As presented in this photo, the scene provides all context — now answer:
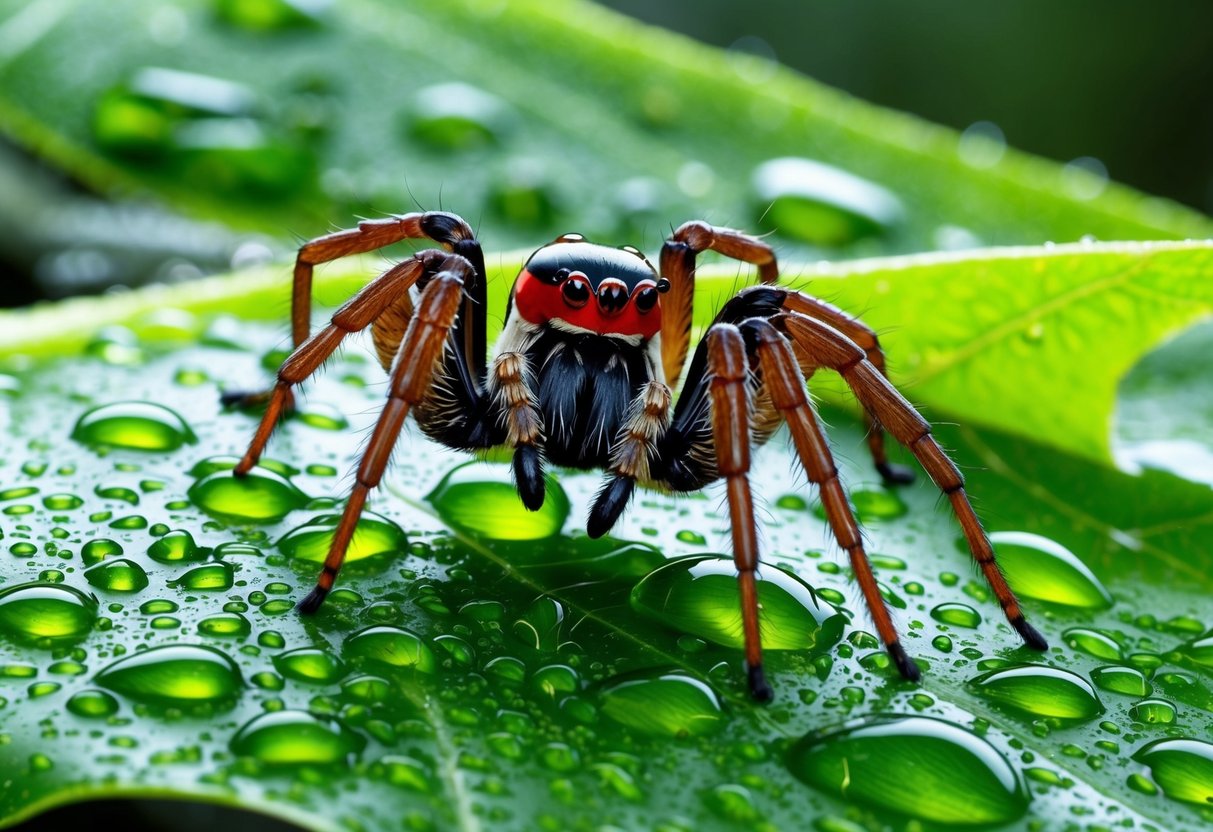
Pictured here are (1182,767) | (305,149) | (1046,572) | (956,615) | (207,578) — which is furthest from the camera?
(305,149)

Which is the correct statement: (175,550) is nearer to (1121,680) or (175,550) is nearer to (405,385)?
(405,385)

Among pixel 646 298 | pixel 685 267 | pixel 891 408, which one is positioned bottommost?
pixel 891 408

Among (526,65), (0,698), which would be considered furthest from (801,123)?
(0,698)

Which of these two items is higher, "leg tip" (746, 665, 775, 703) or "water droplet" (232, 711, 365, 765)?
"leg tip" (746, 665, 775, 703)

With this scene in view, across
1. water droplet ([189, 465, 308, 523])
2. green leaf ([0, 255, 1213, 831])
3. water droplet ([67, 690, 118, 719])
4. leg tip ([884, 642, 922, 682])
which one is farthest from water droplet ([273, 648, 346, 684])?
leg tip ([884, 642, 922, 682])

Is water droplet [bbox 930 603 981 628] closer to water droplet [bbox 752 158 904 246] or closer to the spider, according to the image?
A: the spider

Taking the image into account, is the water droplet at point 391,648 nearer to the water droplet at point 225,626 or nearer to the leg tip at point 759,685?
the water droplet at point 225,626

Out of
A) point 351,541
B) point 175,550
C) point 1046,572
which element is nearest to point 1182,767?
point 1046,572
